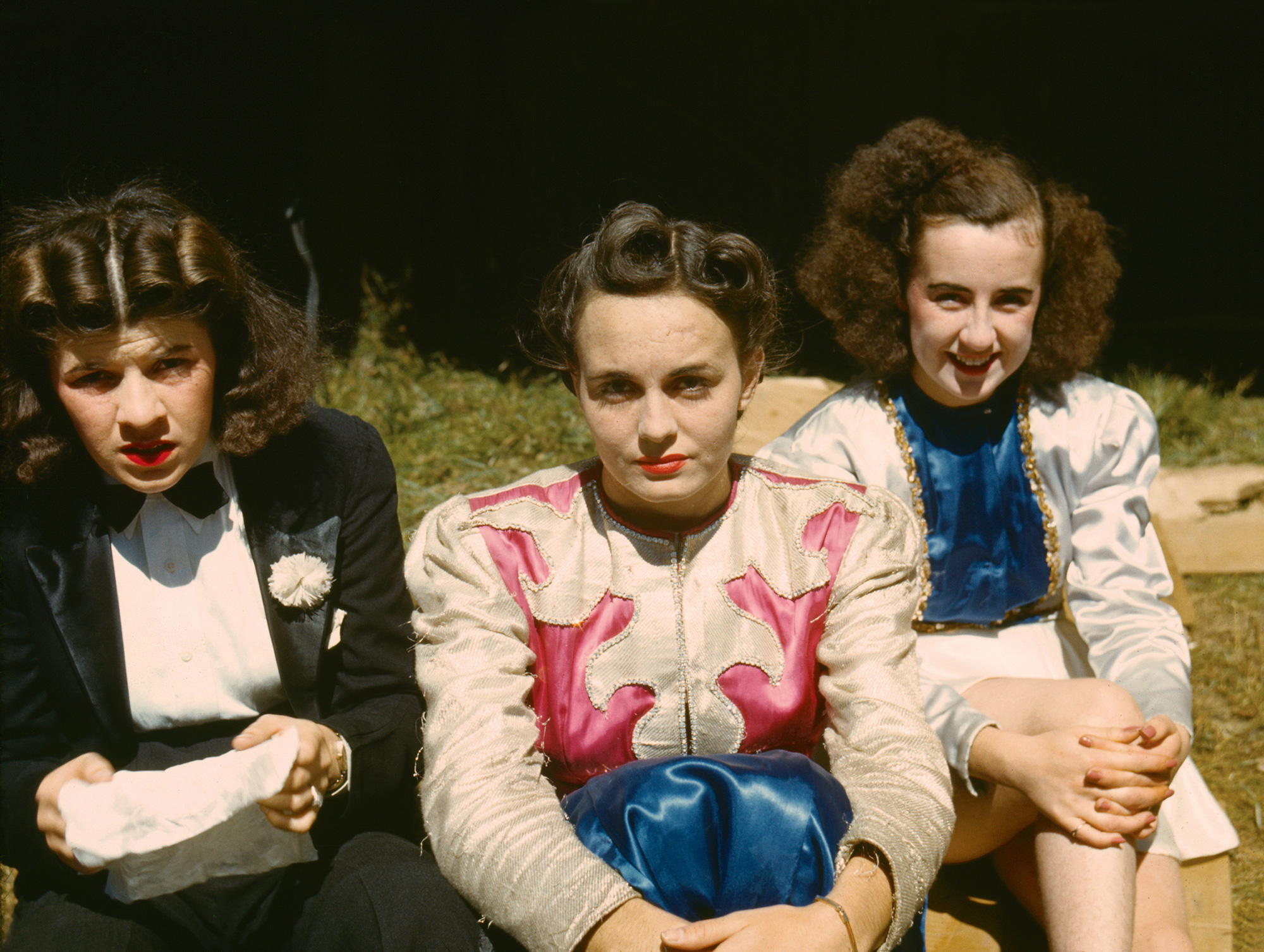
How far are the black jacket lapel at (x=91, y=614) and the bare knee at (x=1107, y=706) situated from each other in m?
1.88

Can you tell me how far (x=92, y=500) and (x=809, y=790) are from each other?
1430 millimetres

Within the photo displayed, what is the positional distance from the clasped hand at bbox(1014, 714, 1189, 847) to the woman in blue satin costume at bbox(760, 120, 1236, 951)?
165 millimetres

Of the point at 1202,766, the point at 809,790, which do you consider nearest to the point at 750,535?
the point at 809,790

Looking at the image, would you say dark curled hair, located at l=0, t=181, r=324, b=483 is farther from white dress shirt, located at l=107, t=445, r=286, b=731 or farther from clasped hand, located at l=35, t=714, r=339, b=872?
clasped hand, located at l=35, t=714, r=339, b=872

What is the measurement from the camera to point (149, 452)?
1928 millimetres

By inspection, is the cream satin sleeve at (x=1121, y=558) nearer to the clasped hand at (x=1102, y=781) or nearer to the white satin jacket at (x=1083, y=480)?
the white satin jacket at (x=1083, y=480)

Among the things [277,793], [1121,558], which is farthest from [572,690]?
[1121,558]

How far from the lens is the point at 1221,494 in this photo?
432 cm

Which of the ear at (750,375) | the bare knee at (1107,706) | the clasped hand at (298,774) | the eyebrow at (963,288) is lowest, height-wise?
the bare knee at (1107,706)

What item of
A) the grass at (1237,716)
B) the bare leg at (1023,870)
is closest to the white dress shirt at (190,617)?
the bare leg at (1023,870)

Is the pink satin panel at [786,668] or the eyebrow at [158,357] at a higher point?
the eyebrow at [158,357]

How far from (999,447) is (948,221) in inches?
22.3

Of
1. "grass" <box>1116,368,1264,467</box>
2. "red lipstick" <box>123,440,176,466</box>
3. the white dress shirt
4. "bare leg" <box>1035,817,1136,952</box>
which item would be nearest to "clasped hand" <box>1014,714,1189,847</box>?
"bare leg" <box>1035,817,1136,952</box>

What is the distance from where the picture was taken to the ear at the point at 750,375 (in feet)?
6.87
